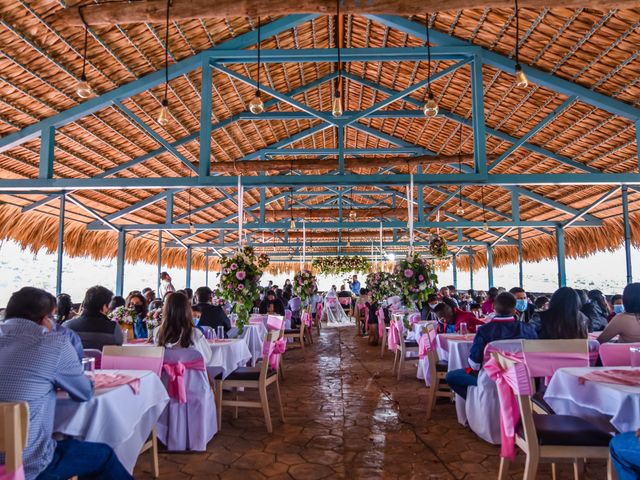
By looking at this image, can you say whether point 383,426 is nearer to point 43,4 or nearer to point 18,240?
point 43,4

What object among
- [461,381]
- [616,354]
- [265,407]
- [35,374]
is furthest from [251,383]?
[616,354]

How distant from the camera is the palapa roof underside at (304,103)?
593 cm

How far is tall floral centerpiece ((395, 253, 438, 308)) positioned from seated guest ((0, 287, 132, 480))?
16.6ft

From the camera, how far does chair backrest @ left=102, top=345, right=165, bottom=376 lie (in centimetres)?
318

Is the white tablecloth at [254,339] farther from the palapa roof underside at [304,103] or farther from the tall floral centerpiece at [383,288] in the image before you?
the tall floral centerpiece at [383,288]

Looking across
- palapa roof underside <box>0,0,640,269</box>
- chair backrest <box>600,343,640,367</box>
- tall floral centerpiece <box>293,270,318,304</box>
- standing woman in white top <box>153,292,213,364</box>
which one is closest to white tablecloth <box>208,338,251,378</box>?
standing woman in white top <box>153,292,213,364</box>

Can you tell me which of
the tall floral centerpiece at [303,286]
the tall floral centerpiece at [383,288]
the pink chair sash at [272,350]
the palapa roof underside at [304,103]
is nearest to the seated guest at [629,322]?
the pink chair sash at [272,350]

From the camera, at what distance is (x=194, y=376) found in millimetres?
3732

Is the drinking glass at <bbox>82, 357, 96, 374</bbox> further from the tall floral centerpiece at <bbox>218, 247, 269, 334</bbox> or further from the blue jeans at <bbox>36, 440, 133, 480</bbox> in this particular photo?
the tall floral centerpiece at <bbox>218, 247, 269, 334</bbox>

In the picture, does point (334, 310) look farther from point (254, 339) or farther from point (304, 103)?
point (254, 339)

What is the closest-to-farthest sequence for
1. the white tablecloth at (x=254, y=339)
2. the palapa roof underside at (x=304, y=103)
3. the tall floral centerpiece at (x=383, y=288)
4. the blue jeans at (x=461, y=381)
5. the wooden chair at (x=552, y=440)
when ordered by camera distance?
the wooden chair at (x=552, y=440) → the blue jeans at (x=461, y=381) → the palapa roof underside at (x=304, y=103) → the white tablecloth at (x=254, y=339) → the tall floral centerpiece at (x=383, y=288)

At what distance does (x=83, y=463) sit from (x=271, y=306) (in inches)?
261

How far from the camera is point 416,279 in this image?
6730 millimetres

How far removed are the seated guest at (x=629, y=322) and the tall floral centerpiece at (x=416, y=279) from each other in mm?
3051
